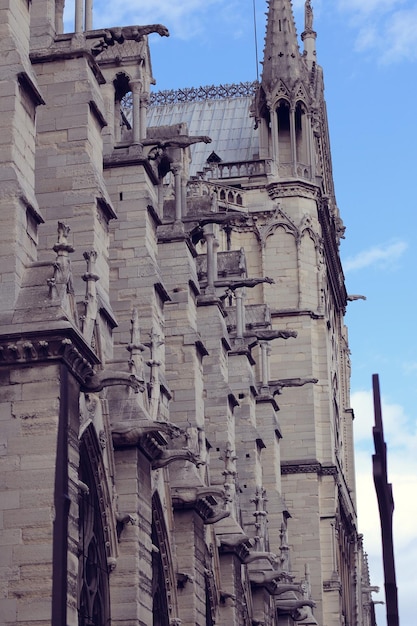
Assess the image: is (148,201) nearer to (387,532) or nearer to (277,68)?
(387,532)

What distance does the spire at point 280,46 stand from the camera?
72625 millimetres

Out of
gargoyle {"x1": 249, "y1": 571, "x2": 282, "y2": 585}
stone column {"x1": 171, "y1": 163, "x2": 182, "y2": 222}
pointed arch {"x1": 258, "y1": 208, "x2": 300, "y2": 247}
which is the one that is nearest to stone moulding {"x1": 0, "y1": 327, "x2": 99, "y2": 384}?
stone column {"x1": 171, "y1": 163, "x2": 182, "y2": 222}

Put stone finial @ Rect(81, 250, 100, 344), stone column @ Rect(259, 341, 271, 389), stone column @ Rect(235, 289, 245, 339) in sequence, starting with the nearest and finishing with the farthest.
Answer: stone finial @ Rect(81, 250, 100, 344) → stone column @ Rect(235, 289, 245, 339) → stone column @ Rect(259, 341, 271, 389)

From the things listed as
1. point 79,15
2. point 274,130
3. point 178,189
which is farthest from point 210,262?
point 274,130

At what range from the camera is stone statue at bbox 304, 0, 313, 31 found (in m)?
84.7

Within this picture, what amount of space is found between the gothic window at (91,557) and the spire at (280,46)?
4138 cm

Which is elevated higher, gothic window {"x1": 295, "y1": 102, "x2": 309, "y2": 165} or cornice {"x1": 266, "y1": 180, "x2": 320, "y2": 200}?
gothic window {"x1": 295, "y1": 102, "x2": 309, "y2": 165}

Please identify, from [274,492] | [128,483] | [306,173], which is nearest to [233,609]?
[128,483]

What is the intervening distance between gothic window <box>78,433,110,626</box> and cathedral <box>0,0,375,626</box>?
0.21ft

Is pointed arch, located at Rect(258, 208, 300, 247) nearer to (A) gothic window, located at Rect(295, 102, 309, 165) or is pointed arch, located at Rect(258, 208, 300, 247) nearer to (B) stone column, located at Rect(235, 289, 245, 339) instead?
(A) gothic window, located at Rect(295, 102, 309, 165)

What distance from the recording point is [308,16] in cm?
8512

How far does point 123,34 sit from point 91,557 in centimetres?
1188

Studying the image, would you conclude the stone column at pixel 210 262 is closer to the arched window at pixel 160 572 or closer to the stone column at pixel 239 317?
the stone column at pixel 239 317

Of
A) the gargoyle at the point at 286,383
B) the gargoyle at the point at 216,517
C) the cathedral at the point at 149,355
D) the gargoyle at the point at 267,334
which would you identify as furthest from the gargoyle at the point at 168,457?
the gargoyle at the point at 286,383
